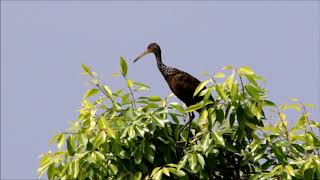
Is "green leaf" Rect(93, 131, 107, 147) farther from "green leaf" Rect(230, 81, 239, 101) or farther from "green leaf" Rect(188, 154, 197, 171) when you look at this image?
"green leaf" Rect(230, 81, 239, 101)

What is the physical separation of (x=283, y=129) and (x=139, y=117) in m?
1.46

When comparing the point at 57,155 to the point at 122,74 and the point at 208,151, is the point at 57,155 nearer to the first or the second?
the point at 122,74

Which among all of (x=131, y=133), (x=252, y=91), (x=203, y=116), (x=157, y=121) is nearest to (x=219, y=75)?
(x=252, y=91)

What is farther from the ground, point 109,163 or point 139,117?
point 139,117

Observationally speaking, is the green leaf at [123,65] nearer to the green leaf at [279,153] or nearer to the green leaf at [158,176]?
the green leaf at [158,176]

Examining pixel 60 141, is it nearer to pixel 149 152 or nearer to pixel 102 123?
pixel 102 123

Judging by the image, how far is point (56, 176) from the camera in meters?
7.24

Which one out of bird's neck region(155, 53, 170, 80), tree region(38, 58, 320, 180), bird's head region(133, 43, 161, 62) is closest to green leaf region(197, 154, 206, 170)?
tree region(38, 58, 320, 180)

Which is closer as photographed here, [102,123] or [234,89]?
[234,89]

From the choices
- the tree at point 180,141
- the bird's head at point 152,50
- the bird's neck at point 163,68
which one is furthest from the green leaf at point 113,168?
the bird's head at point 152,50

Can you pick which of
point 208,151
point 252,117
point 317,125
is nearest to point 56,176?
point 208,151

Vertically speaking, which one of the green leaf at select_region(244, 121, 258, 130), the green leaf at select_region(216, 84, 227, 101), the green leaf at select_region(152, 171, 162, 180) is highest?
the green leaf at select_region(216, 84, 227, 101)

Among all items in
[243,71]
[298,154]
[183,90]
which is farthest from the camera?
[183,90]

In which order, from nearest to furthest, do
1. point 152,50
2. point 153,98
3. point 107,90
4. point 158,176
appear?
point 158,176, point 107,90, point 153,98, point 152,50
